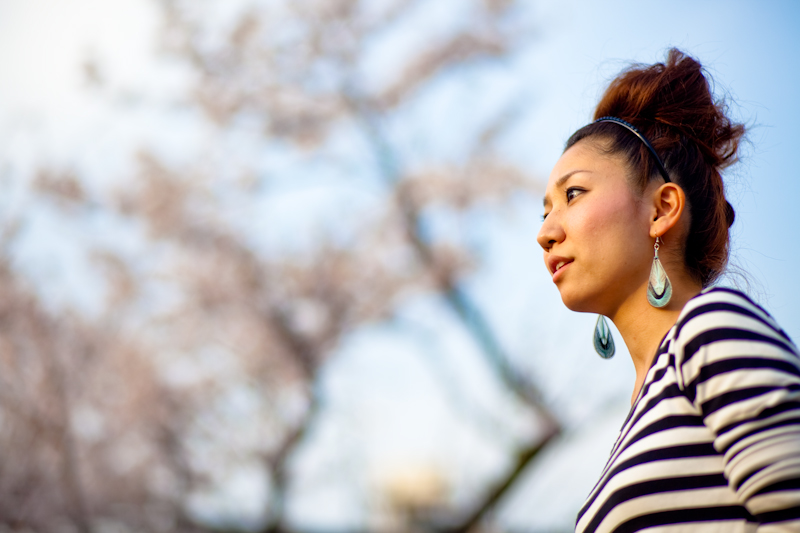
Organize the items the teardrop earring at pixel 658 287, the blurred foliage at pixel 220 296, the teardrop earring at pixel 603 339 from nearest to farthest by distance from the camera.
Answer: the teardrop earring at pixel 658 287 < the teardrop earring at pixel 603 339 < the blurred foliage at pixel 220 296

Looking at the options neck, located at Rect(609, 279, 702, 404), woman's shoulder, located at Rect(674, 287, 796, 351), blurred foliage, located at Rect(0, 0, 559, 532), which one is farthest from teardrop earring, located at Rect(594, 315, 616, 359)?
blurred foliage, located at Rect(0, 0, 559, 532)

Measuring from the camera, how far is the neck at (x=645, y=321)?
99 cm

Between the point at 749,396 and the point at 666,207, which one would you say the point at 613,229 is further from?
the point at 749,396

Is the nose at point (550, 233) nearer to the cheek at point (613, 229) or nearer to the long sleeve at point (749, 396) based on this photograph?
the cheek at point (613, 229)

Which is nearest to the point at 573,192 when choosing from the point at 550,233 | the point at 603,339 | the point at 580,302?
the point at 550,233

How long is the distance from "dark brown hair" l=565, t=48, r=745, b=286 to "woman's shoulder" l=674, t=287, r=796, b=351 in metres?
0.29

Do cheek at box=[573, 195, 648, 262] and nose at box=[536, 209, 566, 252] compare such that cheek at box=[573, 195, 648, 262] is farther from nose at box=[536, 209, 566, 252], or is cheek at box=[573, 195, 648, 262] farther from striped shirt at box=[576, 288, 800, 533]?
striped shirt at box=[576, 288, 800, 533]

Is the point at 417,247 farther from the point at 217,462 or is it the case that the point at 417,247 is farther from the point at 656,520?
the point at 656,520

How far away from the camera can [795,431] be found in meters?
0.65

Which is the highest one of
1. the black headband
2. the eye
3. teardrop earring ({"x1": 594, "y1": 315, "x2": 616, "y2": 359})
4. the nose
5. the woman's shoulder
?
the black headband

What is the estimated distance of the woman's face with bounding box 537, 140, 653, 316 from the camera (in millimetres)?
1008

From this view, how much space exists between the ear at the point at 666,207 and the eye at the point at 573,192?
0.36ft

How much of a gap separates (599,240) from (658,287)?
0.11m

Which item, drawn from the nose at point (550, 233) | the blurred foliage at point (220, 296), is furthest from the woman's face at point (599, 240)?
the blurred foliage at point (220, 296)
